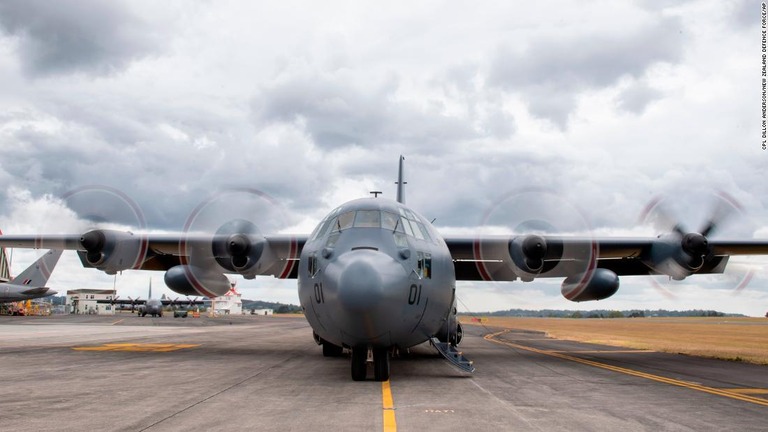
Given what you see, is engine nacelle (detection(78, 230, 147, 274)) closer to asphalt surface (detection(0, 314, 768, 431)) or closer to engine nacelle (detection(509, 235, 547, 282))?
asphalt surface (detection(0, 314, 768, 431))

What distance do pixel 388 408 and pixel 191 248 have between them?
13.8 meters

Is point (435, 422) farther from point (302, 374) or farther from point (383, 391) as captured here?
point (302, 374)

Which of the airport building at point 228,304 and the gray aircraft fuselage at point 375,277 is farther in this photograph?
the airport building at point 228,304

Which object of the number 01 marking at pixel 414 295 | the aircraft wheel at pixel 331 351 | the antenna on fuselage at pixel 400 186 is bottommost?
the aircraft wheel at pixel 331 351

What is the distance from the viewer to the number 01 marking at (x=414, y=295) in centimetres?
1050

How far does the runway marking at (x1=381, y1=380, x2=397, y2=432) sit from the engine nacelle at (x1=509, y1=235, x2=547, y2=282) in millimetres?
8831

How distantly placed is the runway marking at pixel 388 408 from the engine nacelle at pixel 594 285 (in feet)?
36.1

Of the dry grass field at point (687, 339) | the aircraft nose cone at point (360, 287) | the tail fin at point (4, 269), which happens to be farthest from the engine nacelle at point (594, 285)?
the tail fin at point (4, 269)

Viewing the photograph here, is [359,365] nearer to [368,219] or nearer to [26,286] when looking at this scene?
[368,219]

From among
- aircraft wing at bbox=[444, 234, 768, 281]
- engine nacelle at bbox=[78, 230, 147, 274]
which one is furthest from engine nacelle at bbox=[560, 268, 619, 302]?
engine nacelle at bbox=[78, 230, 147, 274]

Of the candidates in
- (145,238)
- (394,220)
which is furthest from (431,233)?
(145,238)

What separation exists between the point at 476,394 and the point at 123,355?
12239 millimetres

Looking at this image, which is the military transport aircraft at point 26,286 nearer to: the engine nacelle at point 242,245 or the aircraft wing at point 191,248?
the aircraft wing at point 191,248

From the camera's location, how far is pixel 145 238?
20.2 meters
